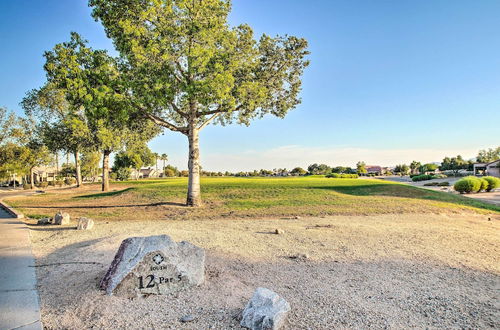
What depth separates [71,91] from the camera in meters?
12.9

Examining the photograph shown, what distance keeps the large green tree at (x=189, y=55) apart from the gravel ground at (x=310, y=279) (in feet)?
21.1

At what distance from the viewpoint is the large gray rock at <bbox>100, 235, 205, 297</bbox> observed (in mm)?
4523

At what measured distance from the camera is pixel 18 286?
499 cm

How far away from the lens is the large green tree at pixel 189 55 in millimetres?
12922

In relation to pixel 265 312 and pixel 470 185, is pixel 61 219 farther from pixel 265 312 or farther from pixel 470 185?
pixel 470 185

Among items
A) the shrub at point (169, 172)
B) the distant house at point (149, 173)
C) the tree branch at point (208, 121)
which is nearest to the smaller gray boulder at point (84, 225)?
the tree branch at point (208, 121)

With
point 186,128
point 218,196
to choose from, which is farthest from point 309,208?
point 186,128

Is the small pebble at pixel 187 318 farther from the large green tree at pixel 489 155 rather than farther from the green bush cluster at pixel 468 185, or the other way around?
the large green tree at pixel 489 155

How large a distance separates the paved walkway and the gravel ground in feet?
0.53

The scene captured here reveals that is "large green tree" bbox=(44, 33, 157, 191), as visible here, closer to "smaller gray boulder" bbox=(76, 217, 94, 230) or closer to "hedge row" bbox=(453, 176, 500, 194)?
"smaller gray boulder" bbox=(76, 217, 94, 230)

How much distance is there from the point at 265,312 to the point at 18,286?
427 centimetres

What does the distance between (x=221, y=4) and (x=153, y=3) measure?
309 centimetres

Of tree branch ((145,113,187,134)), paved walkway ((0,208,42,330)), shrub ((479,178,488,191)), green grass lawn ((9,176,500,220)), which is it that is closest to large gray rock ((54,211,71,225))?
green grass lawn ((9,176,500,220))

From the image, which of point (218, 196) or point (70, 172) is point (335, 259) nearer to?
point (218, 196)
